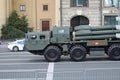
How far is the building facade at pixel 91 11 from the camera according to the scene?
61250mm

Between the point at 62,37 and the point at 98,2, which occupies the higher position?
the point at 98,2

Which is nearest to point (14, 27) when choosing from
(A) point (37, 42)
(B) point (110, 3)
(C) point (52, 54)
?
(B) point (110, 3)

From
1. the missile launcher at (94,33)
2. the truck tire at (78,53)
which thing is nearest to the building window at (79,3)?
the missile launcher at (94,33)

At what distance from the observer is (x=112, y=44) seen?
99.3 ft

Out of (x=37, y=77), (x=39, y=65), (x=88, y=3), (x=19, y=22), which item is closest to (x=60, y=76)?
→ (x=37, y=77)

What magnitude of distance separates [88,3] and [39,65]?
116 feet

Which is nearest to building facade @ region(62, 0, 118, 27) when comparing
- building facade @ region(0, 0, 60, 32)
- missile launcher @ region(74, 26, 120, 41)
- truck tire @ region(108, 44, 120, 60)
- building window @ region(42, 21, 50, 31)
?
building window @ region(42, 21, 50, 31)

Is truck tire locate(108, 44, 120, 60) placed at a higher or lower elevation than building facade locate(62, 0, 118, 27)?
lower

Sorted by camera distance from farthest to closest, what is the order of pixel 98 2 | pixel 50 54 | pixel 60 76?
1. pixel 98 2
2. pixel 50 54
3. pixel 60 76

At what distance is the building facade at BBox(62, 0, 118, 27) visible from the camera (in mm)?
61250

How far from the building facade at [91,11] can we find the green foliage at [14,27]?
9022mm

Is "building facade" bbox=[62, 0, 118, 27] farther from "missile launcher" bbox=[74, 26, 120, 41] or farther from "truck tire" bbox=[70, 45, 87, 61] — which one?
"truck tire" bbox=[70, 45, 87, 61]

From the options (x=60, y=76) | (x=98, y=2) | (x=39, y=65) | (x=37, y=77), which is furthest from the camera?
(x=98, y=2)

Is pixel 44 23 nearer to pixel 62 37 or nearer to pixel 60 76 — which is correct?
pixel 62 37
